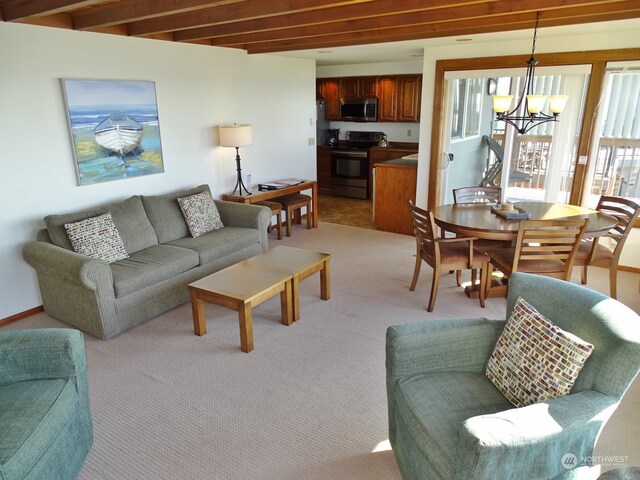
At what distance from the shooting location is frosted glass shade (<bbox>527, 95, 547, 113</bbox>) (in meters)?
3.20

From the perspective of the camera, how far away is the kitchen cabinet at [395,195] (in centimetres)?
574

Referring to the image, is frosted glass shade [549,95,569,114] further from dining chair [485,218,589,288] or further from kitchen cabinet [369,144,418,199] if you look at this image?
kitchen cabinet [369,144,418,199]

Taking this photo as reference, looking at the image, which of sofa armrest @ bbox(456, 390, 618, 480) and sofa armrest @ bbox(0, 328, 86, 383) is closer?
sofa armrest @ bbox(456, 390, 618, 480)

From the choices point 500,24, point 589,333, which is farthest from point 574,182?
point 589,333

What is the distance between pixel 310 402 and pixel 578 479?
4.58ft

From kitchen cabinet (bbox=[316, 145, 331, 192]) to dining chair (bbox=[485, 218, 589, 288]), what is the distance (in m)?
4.99

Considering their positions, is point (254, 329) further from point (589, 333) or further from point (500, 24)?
point (500, 24)

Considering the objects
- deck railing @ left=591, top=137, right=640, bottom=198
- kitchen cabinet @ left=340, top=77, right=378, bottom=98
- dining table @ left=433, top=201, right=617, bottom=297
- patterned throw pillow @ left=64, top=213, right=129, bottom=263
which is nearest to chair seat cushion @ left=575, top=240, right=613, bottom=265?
dining table @ left=433, top=201, right=617, bottom=297

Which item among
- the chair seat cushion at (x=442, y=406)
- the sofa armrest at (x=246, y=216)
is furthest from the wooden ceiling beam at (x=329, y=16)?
the chair seat cushion at (x=442, y=406)

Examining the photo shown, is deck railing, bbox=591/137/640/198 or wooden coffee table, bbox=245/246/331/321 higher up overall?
deck railing, bbox=591/137/640/198

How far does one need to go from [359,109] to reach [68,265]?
19.3 ft

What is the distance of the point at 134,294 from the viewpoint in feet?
11.1

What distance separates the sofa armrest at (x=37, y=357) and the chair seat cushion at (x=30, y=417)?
0.12ft

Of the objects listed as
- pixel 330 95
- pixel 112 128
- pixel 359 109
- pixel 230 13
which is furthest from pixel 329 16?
pixel 330 95
